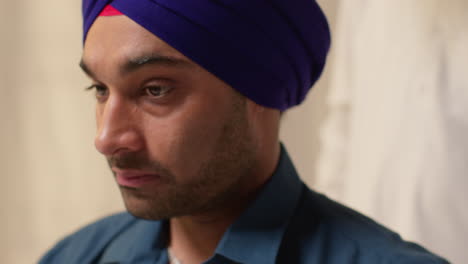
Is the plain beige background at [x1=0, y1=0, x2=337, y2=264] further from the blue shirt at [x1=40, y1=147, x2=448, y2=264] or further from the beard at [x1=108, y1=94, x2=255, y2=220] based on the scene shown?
the beard at [x1=108, y1=94, x2=255, y2=220]

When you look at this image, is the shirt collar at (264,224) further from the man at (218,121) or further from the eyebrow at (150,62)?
the eyebrow at (150,62)

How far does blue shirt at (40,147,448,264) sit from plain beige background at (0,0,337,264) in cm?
96

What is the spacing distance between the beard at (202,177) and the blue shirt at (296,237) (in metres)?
0.06

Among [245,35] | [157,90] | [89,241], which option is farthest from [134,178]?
[89,241]

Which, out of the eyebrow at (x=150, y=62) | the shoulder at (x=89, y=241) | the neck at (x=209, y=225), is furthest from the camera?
the shoulder at (x=89, y=241)

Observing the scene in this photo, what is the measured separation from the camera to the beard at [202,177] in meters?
0.98

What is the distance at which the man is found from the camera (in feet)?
3.12

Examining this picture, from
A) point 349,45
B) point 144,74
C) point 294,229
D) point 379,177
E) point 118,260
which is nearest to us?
point 144,74

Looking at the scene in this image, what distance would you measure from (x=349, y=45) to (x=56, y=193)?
111cm

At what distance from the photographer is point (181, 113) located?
0.96 metres

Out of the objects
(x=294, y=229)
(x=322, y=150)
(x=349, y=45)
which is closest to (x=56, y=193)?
(x=322, y=150)

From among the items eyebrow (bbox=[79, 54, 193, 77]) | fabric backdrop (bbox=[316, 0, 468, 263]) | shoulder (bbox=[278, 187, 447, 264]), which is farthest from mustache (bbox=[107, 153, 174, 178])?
fabric backdrop (bbox=[316, 0, 468, 263])

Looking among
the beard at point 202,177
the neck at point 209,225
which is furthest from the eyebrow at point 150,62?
the neck at point 209,225

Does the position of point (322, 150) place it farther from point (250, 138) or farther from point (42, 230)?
point (42, 230)
